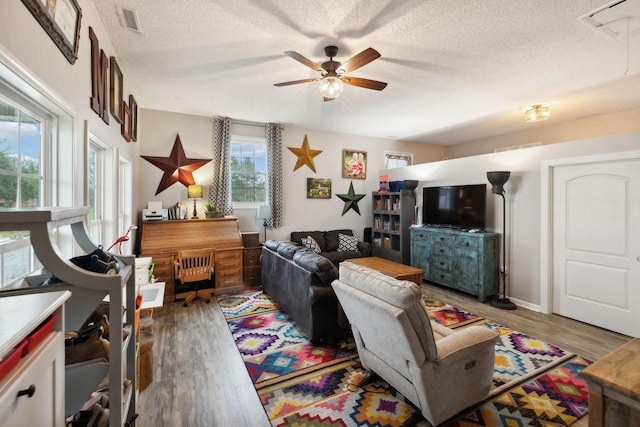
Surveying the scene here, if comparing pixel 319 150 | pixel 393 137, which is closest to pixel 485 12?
pixel 319 150

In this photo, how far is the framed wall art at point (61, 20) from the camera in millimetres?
1259

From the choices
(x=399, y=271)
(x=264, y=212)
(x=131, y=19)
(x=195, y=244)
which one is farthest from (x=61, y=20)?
(x=399, y=271)

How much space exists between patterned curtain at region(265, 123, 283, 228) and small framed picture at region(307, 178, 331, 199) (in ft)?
2.30

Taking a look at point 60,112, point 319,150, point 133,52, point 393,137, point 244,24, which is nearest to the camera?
point 60,112

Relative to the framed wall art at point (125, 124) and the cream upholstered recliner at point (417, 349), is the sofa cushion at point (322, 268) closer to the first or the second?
the cream upholstered recliner at point (417, 349)

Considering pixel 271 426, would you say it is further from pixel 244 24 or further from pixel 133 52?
pixel 133 52

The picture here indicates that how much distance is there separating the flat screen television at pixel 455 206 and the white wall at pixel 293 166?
1566mm

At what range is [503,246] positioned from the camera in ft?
13.5

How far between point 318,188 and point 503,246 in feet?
10.9

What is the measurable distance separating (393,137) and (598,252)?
408 cm

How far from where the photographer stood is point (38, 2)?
123 cm

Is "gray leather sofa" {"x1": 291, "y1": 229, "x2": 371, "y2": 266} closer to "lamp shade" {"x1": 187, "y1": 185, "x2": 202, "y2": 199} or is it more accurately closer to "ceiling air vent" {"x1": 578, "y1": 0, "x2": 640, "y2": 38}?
"lamp shade" {"x1": 187, "y1": 185, "x2": 202, "y2": 199}

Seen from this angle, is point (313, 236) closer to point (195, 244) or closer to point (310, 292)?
point (195, 244)

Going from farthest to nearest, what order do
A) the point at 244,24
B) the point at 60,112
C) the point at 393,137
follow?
1. the point at 393,137
2. the point at 244,24
3. the point at 60,112
